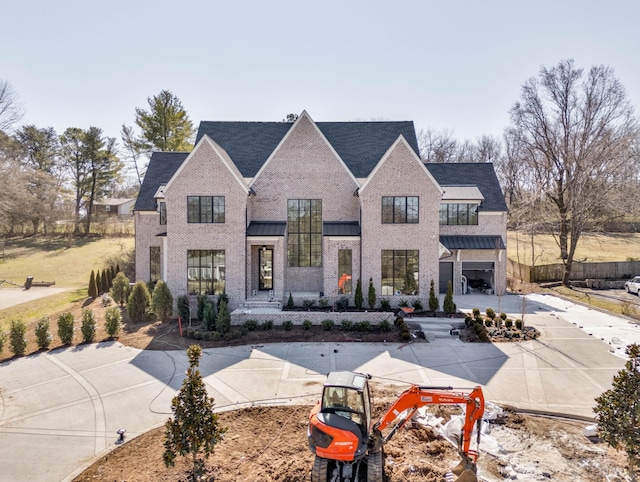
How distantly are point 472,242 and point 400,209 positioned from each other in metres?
7.63

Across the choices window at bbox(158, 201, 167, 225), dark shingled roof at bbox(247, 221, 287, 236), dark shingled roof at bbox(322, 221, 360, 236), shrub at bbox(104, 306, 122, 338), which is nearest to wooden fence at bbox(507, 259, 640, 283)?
dark shingled roof at bbox(322, 221, 360, 236)

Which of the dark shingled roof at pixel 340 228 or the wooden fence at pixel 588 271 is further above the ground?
the dark shingled roof at pixel 340 228

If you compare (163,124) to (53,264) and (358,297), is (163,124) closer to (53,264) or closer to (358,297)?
(53,264)

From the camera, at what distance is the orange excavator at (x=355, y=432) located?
6648mm

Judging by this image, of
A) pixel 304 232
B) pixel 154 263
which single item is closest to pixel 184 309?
pixel 304 232

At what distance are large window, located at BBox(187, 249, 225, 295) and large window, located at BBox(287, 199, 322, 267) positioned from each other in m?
4.53

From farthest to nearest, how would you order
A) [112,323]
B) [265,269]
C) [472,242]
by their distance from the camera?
[472,242] → [265,269] → [112,323]

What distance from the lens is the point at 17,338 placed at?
1496 cm

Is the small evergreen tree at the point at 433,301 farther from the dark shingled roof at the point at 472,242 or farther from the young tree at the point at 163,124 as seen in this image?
the young tree at the point at 163,124

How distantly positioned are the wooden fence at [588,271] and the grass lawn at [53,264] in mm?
37221

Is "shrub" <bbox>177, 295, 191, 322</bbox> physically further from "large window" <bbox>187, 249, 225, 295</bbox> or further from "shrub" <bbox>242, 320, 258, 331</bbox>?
"shrub" <bbox>242, 320, 258, 331</bbox>

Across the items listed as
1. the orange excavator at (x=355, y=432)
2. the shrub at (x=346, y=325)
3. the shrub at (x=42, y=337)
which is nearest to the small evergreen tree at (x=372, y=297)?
the shrub at (x=346, y=325)

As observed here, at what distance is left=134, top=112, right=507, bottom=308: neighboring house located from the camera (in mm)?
20609

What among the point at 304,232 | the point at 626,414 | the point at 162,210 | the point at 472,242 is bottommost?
the point at 626,414
